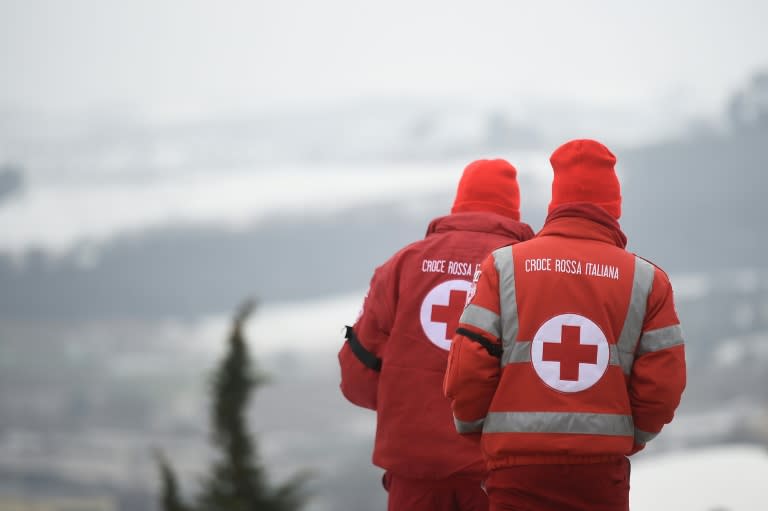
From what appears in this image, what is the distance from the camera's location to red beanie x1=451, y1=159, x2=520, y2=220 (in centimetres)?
377

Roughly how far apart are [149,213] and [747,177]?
359ft

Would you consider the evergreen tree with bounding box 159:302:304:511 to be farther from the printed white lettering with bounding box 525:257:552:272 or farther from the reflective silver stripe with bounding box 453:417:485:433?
the printed white lettering with bounding box 525:257:552:272

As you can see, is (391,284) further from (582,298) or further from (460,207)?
(582,298)

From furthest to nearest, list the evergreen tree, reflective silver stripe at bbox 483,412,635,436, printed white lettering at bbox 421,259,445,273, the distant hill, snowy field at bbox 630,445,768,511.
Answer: the distant hill
the evergreen tree
snowy field at bbox 630,445,768,511
printed white lettering at bbox 421,259,445,273
reflective silver stripe at bbox 483,412,635,436

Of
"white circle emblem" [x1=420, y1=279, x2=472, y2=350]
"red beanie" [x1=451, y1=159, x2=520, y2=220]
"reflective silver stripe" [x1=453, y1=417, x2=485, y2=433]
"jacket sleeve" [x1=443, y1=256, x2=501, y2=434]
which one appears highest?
"red beanie" [x1=451, y1=159, x2=520, y2=220]

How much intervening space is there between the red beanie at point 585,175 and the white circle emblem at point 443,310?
658mm

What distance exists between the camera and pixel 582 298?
2.79 m

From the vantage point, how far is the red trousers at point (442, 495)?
3439 millimetres

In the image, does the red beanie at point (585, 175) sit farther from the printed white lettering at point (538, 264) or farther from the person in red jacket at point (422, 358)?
the person in red jacket at point (422, 358)

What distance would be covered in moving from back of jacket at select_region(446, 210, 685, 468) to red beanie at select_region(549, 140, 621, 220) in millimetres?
172

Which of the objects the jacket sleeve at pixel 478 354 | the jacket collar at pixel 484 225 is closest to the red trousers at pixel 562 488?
the jacket sleeve at pixel 478 354

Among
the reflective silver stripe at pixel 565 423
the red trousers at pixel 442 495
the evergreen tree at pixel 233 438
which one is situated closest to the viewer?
the reflective silver stripe at pixel 565 423

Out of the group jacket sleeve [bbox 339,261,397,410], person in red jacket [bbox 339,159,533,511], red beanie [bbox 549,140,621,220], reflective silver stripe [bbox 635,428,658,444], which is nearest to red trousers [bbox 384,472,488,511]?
person in red jacket [bbox 339,159,533,511]

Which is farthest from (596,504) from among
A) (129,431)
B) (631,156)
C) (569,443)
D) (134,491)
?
(631,156)
